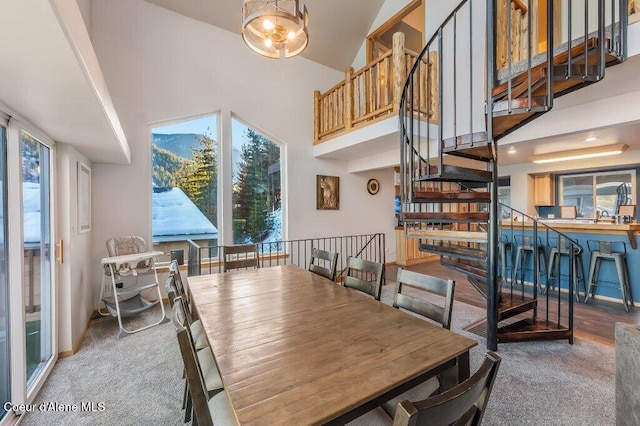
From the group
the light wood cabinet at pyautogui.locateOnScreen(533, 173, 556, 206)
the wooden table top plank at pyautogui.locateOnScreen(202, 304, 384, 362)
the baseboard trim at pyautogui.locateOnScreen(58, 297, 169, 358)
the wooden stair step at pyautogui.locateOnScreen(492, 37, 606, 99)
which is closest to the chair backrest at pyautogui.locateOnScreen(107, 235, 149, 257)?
the baseboard trim at pyautogui.locateOnScreen(58, 297, 169, 358)

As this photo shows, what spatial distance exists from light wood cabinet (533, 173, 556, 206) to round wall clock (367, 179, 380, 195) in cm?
364

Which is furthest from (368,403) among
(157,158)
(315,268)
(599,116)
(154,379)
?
(157,158)

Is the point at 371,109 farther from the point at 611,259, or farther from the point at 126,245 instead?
the point at 611,259

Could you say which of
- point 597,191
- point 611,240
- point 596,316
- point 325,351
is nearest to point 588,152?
point 611,240

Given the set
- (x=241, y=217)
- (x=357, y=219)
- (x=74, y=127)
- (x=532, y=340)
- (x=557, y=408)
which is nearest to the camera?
(x=557, y=408)

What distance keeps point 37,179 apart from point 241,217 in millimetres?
2656

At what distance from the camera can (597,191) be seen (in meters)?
5.64

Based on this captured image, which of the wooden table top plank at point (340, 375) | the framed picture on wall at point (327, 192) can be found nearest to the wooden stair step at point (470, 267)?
the wooden table top plank at point (340, 375)

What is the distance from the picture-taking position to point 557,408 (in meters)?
1.81

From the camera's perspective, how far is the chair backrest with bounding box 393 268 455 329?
1541 mm

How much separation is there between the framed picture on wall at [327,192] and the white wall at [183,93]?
0.11 m

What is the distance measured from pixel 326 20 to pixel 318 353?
5.52 metres

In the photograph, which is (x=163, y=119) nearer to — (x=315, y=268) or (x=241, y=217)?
(x=241, y=217)

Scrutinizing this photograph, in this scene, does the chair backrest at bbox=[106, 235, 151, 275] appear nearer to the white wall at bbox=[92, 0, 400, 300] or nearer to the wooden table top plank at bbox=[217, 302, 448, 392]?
the white wall at bbox=[92, 0, 400, 300]
